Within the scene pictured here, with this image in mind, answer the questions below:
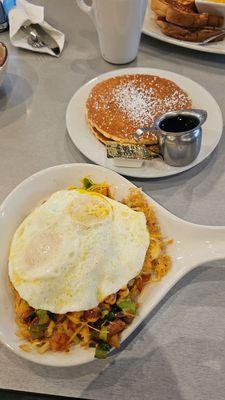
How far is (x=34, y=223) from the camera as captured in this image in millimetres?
981

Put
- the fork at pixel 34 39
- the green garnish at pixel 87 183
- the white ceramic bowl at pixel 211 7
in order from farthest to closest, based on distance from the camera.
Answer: the fork at pixel 34 39, the white ceramic bowl at pixel 211 7, the green garnish at pixel 87 183

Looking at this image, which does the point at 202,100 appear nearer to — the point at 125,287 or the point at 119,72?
the point at 119,72

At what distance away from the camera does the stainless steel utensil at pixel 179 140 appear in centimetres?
119

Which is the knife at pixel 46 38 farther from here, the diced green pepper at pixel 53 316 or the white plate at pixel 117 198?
the diced green pepper at pixel 53 316

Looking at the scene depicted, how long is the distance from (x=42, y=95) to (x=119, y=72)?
0.30m

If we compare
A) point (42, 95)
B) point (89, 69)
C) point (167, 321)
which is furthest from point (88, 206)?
point (89, 69)

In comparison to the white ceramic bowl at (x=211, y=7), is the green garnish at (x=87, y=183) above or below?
below

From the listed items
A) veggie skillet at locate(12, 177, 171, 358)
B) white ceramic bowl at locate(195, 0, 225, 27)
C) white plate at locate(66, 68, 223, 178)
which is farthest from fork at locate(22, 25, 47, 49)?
veggie skillet at locate(12, 177, 171, 358)

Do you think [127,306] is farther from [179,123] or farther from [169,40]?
[169,40]

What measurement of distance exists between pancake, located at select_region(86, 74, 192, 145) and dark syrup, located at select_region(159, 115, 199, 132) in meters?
0.05

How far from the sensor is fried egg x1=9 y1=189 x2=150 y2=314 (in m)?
0.88

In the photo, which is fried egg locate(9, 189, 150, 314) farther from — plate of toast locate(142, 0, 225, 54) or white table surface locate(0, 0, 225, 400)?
plate of toast locate(142, 0, 225, 54)

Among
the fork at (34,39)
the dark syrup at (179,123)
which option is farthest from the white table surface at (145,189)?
the dark syrup at (179,123)

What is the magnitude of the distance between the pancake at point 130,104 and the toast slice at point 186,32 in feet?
0.98
